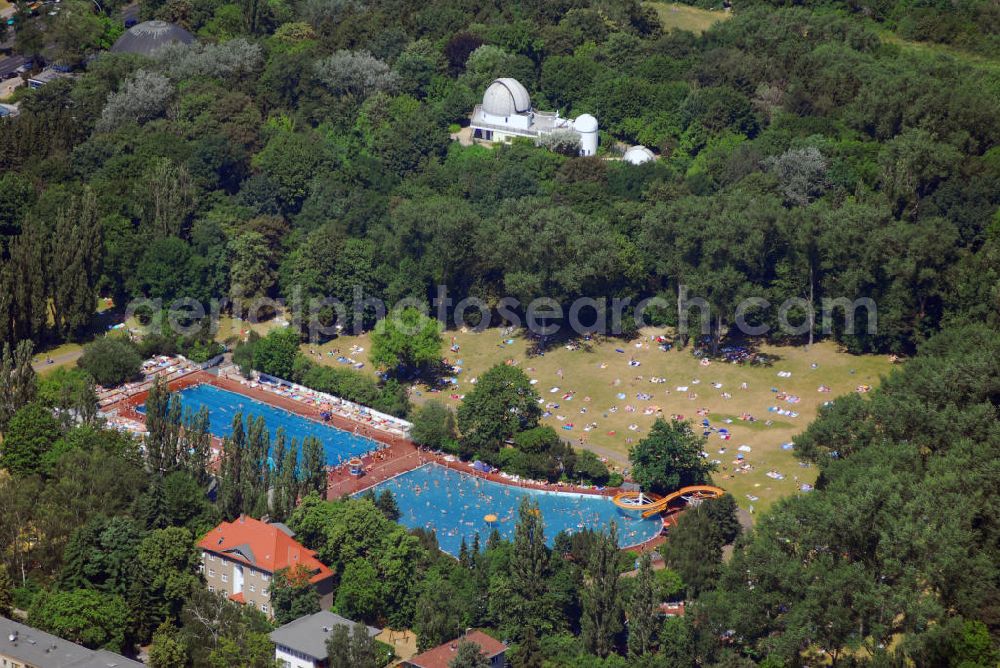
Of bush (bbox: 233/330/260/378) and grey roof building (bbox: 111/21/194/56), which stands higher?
grey roof building (bbox: 111/21/194/56)

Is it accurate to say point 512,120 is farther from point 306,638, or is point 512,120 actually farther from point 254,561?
point 306,638

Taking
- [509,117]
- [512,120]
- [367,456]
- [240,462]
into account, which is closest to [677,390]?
[367,456]

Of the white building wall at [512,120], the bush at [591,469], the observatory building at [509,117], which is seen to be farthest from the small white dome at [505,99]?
the bush at [591,469]

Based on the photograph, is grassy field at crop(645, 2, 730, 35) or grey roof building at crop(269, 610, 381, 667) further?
grassy field at crop(645, 2, 730, 35)

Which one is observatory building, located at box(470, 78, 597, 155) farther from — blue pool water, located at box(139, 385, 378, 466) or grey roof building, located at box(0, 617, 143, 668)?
grey roof building, located at box(0, 617, 143, 668)

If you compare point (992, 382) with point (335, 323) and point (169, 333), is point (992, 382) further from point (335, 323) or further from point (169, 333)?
point (169, 333)

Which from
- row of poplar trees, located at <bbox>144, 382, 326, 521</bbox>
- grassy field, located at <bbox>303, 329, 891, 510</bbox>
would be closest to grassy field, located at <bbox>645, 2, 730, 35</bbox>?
grassy field, located at <bbox>303, 329, 891, 510</bbox>
